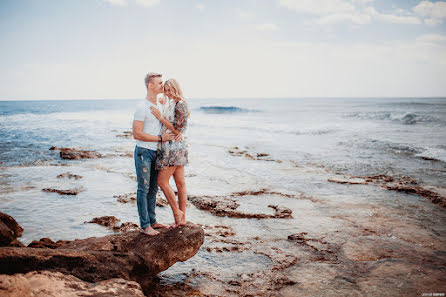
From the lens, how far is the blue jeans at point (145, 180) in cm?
394

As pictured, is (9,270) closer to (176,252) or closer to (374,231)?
(176,252)

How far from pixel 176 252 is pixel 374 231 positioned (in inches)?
151

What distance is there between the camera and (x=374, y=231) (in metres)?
5.42

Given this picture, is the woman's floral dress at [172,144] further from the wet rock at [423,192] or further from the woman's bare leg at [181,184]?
the wet rock at [423,192]

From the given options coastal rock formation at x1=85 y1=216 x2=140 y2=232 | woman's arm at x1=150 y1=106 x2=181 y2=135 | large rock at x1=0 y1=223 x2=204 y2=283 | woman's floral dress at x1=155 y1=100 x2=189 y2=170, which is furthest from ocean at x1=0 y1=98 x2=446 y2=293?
woman's arm at x1=150 y1=106 x2=181 y2=135

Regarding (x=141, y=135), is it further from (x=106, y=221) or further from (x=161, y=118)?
(x=106, y=221)

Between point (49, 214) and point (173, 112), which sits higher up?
point (173, 112)

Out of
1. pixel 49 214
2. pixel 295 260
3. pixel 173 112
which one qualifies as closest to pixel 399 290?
pixel 295 260

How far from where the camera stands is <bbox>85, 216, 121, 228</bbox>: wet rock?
5.52 m

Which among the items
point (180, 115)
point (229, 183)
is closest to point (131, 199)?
point (229, 183)

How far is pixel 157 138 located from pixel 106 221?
2674 mm

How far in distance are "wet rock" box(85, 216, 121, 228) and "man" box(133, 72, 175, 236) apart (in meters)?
1.84

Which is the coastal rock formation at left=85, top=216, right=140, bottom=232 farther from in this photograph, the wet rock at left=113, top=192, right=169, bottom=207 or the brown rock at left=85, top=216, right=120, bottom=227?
the wet rock at left=113, top=192, right=169, bottom=207

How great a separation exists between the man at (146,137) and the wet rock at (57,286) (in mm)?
1242
